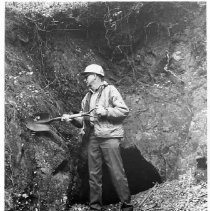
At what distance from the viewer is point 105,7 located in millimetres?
6598

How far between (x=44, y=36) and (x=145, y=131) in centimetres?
268

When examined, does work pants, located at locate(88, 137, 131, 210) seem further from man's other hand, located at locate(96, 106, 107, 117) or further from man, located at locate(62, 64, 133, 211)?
man's other hand, located at locate(96, 106, 107, 117)

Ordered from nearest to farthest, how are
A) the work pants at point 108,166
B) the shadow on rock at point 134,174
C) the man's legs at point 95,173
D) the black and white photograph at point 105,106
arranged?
the black and white photograph at point 105,106 → the work pants at point 108,166 → the man's legs at point 95,173 → the shadow on rock at point 134,174

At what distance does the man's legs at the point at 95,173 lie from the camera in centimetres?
549

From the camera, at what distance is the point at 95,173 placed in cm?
558

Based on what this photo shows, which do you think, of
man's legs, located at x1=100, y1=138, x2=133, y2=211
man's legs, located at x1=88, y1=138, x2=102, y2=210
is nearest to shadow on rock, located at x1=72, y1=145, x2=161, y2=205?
man's legs, located at x1=88, y1=138, x2=102, y2=210

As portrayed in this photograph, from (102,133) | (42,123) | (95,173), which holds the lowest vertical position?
(95,173)

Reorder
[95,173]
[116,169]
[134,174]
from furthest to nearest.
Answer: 1. [134,174]
2. [95,173]
3. [116,169]

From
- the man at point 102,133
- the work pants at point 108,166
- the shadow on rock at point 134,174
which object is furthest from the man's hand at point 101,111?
the shadow on rock at point 134,174

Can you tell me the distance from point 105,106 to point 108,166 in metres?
0.99

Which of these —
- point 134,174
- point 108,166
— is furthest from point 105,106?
point 134,174

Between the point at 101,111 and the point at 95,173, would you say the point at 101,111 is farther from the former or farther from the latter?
the point at 95,173

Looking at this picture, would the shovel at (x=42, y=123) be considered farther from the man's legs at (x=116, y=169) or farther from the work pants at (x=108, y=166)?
the man's legs at (x=116, y=169)

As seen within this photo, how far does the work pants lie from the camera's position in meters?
5.35
